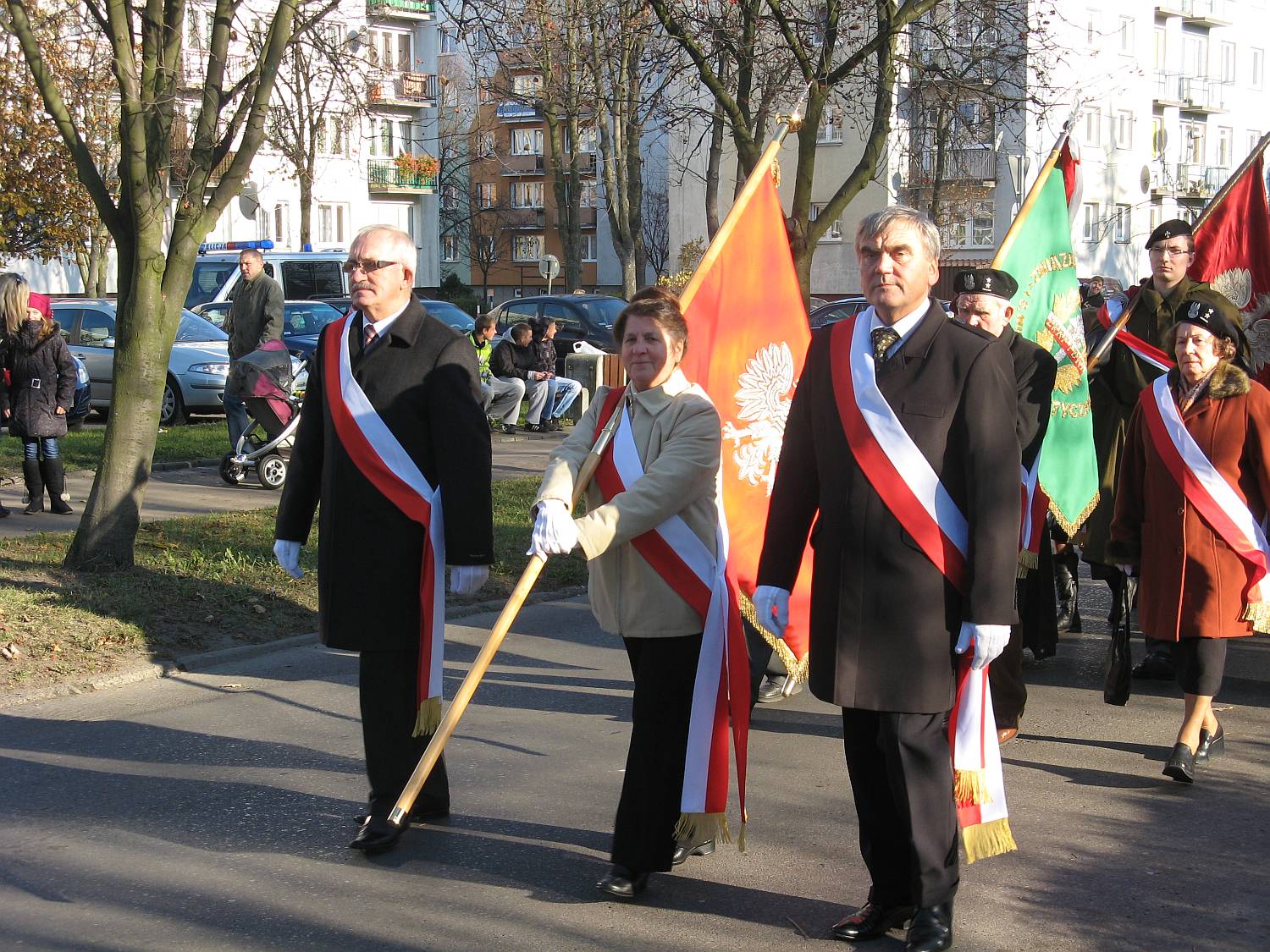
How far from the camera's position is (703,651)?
4973 mm

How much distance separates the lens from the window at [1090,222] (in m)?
60.1

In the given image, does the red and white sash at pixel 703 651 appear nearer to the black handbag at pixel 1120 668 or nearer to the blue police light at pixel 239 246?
the black handbag at pixel 1120 668

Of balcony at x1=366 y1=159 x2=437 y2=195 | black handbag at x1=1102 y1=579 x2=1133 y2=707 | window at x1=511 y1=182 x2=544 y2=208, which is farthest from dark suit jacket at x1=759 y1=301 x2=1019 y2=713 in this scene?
window at x1=511 y1=182 x2=544 y2=208

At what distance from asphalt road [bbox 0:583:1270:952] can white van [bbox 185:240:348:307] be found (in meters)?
18.2

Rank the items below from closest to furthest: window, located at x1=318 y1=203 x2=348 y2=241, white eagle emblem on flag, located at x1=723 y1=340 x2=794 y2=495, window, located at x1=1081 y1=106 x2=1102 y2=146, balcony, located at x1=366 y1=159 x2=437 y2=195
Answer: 1. white eagle emblem on flag, located at x1=723 y1=340 x2=794 y2=495
2. window, located at x1=318 y1=203 x2=348 y2=241
3. balcony, located at x1=366 y1=159 x2=437 y2=195
4. window, located at x1=1081 y1=106 x2=1102 y2=146

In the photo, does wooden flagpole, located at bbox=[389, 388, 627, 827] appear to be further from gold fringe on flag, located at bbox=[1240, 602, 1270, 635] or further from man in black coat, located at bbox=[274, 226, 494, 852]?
gold fringe on flag, located at bbox=[1240, 602, 1270, 635]

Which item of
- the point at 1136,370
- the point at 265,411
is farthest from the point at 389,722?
the point at 265,411

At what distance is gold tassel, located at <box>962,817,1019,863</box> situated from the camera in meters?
4.55

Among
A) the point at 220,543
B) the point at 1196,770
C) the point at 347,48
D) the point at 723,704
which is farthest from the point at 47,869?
the point at 347,48

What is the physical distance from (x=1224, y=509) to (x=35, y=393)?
29.9 ft

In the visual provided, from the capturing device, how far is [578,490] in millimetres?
5004

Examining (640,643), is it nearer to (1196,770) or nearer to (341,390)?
(341,390)

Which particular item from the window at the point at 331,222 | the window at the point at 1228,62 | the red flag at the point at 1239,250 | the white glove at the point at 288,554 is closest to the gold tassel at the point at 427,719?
the white glove at the point at 288,554

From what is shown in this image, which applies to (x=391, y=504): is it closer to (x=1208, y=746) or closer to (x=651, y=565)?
(x=651, y=565)
